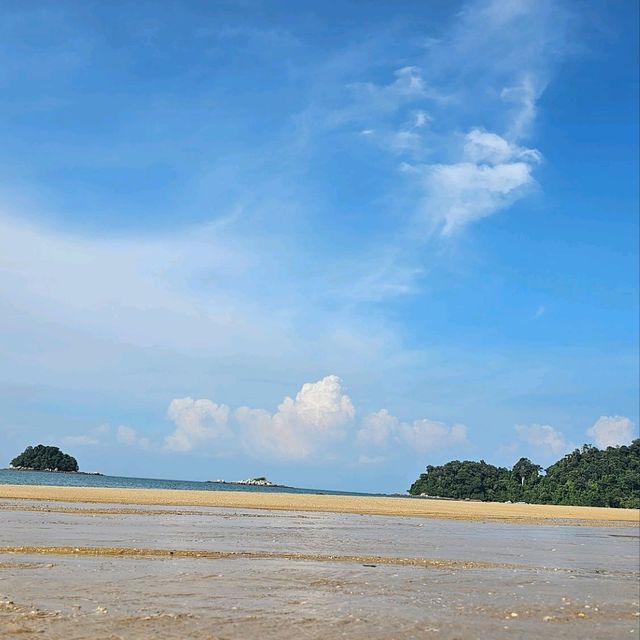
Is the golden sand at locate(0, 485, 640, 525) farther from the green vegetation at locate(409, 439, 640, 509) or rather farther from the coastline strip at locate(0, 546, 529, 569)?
the green vegetation at locate(409, 439, 640, 509)

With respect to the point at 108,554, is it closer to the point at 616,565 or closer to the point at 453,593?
the point at 453,593

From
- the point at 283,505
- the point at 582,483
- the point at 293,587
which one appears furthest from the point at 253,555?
the point at 582,483

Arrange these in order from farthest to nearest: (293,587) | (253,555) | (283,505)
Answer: (283,505) < (253,555) < (293,587)

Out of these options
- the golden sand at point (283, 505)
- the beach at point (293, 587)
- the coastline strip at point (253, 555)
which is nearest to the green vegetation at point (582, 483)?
the golden sand at point (283, 505)

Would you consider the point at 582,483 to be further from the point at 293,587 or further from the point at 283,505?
the point at 293,587

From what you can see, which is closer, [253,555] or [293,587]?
[293,587]

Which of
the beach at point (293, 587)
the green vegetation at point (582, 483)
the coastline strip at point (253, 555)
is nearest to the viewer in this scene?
the beach at point (293, 587)

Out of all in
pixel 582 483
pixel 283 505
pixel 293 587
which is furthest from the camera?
pixel 582 483

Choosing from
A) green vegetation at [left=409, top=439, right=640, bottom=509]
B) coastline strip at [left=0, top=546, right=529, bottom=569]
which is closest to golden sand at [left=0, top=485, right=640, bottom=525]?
coastline strip at [left=0, top=546, right=529, bottom=569]

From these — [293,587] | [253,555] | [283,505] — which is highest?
[293,587]

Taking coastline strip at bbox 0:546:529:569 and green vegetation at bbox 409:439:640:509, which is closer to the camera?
coastline strip at bbox 0:546:529:569

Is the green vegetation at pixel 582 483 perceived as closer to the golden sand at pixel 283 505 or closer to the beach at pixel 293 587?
the golden sand at pixel 283 505

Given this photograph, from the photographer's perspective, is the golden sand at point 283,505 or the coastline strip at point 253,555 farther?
the golden sand at point 283,505

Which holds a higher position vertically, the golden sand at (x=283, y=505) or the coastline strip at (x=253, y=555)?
the coastline strip at (x=253, y=555)
